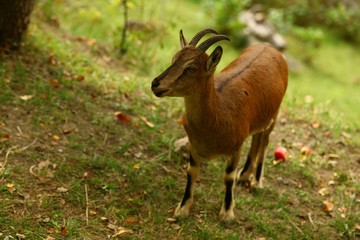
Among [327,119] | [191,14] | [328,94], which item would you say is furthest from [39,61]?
[191,14]

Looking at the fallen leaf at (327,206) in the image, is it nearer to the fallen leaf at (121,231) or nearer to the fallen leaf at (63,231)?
the fallen leaf at (121,231)

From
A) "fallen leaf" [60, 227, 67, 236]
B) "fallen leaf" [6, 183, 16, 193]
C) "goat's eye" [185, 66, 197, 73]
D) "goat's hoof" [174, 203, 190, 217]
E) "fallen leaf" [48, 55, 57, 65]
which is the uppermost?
"goat's eye" [185, 66, 197, 73]

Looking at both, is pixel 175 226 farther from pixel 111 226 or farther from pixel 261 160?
pixel 261 160

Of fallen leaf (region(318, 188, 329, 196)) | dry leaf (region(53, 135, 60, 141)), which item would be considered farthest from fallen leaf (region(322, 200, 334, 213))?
dry leaf (region(53, 135, 60, 141))

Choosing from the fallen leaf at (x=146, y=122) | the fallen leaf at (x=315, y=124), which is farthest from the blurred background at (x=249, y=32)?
the fallen leaf at (x=146, y=122)

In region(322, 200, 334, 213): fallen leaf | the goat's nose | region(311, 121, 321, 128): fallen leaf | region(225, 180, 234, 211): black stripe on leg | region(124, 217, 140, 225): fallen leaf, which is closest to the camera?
the goat's nose

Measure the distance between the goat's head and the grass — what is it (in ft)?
4.50

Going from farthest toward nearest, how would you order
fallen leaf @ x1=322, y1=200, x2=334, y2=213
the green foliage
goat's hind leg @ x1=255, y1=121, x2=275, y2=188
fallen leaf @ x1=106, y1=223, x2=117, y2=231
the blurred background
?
the green foliage < the blurred background < goat's hind leg @ x1=255, y1=121, x2=275, y2=188 < fallen leaf @ x1=322, y1=200, x2=334, y2=213 < fallen leaf @ x1=106, y1=223, x2=117, y2=231

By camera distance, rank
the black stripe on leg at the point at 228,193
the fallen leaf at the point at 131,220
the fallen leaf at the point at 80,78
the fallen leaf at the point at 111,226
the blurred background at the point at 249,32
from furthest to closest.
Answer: the blurred background at the point at 249,32, the fallen leaf at the point at 80,78, the black stripe on leg at the point at 228,193, the fallen leaf at the point at 131,220, the fallen leaf at the point at 111,226

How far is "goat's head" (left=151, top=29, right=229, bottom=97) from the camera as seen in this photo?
4168 mm

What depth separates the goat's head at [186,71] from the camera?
13.7 ft

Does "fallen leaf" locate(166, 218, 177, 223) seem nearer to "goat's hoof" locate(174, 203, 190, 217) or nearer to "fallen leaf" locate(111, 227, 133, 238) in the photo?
"goat's hoof" locate(174, 203, 190, 217)

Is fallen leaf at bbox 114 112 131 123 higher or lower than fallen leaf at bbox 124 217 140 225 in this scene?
higher

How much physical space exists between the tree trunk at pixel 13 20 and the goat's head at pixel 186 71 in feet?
9.57
